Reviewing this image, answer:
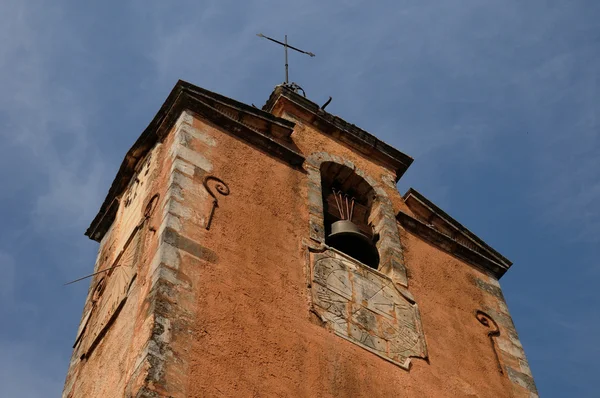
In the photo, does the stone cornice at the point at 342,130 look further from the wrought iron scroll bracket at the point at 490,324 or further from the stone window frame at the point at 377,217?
the wrought iron scroll bracket at the point at 490,324

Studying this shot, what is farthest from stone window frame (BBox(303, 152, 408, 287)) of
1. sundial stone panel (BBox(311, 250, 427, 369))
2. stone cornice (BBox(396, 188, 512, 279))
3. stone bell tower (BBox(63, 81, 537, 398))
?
stone cornice (BBox(396, 188, 512, 279))

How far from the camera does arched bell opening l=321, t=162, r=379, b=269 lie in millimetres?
9031

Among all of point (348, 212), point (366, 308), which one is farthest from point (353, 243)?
point (366, 308)

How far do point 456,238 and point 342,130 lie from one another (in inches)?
65.8

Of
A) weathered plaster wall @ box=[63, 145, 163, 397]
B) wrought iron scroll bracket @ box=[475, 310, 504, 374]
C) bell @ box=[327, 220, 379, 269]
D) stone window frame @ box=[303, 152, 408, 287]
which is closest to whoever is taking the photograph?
weathered plaster wall @ box=[63, 145, 163, 397]

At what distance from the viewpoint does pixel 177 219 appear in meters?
7.41

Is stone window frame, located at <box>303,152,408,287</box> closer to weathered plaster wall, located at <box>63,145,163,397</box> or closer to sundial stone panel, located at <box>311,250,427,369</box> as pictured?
sundial stone panel, located at <box>311,250,427,369</box>

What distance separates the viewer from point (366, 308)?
7992 mm

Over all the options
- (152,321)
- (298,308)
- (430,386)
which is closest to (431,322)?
(430,386)

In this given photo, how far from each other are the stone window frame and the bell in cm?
10

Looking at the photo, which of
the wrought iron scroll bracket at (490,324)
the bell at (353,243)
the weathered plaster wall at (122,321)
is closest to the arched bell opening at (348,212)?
the bell at (353,243)

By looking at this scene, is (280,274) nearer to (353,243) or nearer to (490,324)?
(353,243)

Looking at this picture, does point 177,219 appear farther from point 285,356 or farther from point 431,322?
point 431,322

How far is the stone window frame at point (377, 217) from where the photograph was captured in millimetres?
8641
